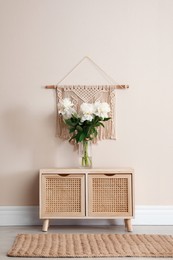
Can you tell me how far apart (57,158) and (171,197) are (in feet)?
3.62

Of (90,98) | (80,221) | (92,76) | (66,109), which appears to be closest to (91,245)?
(80,221)

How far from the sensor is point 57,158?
4.38 meters

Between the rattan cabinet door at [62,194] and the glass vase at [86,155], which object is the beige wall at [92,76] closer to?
the glass vase at [86,155]

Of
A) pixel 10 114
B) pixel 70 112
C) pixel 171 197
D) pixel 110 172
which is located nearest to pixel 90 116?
pixel 70 112

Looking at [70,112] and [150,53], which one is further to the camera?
[150,53]

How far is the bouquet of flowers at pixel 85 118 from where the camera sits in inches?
161

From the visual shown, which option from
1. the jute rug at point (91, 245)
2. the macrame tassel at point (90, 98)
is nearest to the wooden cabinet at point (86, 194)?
the jute rug at point (91, 245)

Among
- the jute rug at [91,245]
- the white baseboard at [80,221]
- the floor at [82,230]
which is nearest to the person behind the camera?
the jute rug at [91,245]

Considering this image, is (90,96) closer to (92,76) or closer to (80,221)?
(92,76)

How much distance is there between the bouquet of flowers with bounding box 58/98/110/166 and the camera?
4.09 metres

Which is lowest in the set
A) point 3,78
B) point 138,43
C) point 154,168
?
point 154,168

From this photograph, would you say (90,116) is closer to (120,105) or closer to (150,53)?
(120,105)

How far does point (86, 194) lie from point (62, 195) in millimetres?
205

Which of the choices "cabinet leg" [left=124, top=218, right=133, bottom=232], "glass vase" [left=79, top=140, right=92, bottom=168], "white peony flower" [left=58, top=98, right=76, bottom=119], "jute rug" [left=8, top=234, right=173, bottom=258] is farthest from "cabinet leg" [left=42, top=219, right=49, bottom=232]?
"white peony flower" [left=58, top=98, right=76, bottom=119]
